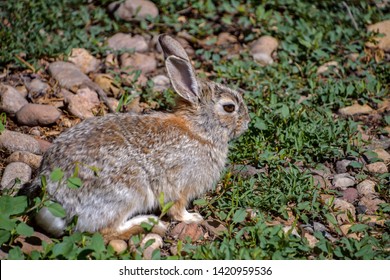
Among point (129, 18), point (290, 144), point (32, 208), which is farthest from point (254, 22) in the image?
point (32, 208)

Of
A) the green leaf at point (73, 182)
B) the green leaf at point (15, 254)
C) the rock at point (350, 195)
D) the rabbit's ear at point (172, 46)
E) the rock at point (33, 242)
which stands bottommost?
the rock at point (350, 195)

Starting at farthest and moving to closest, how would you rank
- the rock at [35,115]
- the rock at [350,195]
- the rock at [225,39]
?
1. the rock at [225,39]
2. the rock at [35,115]
3. the rock at [350,195]

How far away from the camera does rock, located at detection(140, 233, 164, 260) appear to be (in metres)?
5.11

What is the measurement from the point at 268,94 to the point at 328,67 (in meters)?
1.02

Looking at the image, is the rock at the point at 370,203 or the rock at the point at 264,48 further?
the rock at the point at 264,48

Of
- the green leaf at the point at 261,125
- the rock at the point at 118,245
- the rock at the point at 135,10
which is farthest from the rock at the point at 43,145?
the rock at the point at 135,10

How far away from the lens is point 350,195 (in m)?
5.97

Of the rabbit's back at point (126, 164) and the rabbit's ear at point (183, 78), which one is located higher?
the rabbit's ear at point (183, 78)

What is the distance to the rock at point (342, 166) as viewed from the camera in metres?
6.31

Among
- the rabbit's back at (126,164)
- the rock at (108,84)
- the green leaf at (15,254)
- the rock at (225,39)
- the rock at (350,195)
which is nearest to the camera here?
the green leaf at (15,254)

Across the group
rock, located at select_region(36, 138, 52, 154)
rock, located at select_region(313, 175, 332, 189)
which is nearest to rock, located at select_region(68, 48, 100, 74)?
rock, located at select_region(36, 138, 52, 154)

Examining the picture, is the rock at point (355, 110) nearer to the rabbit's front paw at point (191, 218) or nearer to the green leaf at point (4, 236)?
the rabbit's front paw at point (191, 218)

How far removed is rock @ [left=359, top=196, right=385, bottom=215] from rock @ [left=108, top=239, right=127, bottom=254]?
227cm

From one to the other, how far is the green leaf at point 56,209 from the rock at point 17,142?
1484 millimetres
